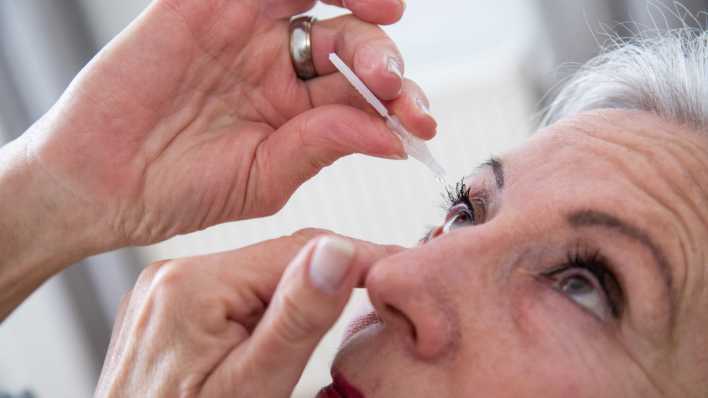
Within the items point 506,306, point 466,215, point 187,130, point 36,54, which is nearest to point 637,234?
point 506,306

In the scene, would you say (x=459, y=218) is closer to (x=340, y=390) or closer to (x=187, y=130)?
(x=340, y=390)

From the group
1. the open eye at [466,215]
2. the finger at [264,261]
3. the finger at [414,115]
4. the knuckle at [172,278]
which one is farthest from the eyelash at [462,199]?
the knuckle at [172,278]

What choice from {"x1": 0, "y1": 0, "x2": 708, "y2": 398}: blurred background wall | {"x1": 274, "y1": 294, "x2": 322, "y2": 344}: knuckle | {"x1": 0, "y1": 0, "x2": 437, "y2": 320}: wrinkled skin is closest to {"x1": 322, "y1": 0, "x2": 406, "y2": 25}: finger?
{"x1": 0, "y1": 0, "x2": 437, "y2": 320}: wrinkled skin

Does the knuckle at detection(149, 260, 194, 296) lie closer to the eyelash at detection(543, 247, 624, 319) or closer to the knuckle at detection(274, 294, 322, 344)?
the knuckle at detection(274, 294, 322, 344)

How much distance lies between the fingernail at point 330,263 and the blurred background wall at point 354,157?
→ 1322 mm

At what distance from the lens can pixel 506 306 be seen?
917 mm

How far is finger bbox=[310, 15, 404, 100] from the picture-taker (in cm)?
109

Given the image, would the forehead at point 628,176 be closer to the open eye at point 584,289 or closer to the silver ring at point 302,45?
the open eye at point 584,289

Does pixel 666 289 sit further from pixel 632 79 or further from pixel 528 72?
pixel 528 72

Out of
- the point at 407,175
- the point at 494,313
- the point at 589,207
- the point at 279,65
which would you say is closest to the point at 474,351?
the point at 494,313

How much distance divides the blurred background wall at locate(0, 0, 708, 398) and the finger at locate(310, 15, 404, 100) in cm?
89

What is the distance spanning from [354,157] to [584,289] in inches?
49.1

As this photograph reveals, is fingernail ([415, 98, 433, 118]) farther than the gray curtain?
No

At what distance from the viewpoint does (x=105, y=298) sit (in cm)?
221
